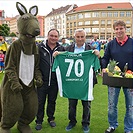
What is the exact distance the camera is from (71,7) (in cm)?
9294

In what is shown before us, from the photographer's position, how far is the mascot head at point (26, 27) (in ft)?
10.1

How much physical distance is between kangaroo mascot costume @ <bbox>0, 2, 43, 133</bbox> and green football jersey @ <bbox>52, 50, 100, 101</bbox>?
395 millimetres

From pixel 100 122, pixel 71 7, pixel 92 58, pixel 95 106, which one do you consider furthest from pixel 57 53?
pixel 71 7

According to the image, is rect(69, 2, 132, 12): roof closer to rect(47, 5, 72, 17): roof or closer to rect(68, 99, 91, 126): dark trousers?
rect(47, 5, 72, 17): roof

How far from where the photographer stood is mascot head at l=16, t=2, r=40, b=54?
10.1ft

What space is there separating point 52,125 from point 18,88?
4.17 feet

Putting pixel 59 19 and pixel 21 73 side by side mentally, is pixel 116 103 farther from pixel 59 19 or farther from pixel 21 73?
Result: pixel 59 19

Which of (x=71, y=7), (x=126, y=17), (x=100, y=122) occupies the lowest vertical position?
(x=100, y=122)

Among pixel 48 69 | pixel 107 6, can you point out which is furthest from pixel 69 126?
pixel 107 6

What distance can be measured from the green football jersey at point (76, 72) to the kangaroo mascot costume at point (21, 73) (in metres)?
0.39

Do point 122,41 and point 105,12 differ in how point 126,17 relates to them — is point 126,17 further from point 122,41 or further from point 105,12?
point 122,41

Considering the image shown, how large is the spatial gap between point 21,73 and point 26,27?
0.64m

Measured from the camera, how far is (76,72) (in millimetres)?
3553

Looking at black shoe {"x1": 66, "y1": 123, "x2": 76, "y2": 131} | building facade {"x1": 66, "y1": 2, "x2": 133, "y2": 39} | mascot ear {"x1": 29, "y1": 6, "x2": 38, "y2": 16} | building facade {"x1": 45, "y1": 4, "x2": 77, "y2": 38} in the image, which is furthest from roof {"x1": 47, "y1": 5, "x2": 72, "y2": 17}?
mascot ear {"x1": 29, "y1": 6, "x2": 38, "y2": 16}
